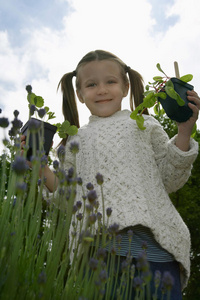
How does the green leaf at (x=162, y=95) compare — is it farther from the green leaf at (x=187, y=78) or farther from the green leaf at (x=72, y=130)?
the green leaf at (x=72, y=130)

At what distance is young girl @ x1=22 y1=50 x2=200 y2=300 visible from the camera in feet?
6.75

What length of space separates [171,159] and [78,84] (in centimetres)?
121

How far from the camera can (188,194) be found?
10609 millimetres

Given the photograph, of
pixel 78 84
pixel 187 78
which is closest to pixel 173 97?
pixel 187 78

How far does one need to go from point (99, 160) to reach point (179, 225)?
70cm

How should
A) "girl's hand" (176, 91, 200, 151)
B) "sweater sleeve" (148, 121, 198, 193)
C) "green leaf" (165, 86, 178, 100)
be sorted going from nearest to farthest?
"green leaf" (165, 86, 178, 100), "girl's hand" (176, 91, 200, 151), "sweater sleeve" (148, 121, 198, 193)

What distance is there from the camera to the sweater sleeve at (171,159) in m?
2.22

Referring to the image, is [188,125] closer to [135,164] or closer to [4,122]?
[135,164]

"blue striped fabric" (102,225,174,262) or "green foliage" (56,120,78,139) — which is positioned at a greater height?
"green foliage" (56,120,78,139)

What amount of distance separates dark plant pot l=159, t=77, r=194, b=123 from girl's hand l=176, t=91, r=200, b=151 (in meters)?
0.03

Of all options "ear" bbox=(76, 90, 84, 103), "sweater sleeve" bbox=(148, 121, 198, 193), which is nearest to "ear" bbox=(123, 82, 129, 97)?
"ear" bbox=(76, 90, 84, 103)

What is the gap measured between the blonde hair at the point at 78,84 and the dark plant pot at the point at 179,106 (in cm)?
73

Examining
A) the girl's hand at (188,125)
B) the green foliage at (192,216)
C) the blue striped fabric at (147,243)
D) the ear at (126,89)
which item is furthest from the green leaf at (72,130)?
the green foliage at (192,216)

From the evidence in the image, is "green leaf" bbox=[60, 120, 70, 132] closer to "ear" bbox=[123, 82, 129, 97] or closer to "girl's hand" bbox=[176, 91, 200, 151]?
"ear" bbox=[123, 82, 129, 97]
